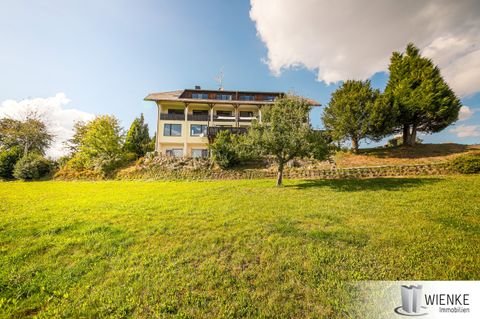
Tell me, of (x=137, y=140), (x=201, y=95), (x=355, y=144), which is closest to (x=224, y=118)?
(x=201, y=95)

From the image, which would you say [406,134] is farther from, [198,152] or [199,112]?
[199,112]

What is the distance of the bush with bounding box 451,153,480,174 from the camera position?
487 inches

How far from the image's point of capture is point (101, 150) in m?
22.5

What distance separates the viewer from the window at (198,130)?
26.8 metres

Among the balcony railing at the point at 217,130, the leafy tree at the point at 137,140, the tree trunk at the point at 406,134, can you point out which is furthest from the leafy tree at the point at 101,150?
the tree trunk at the point at 406,134

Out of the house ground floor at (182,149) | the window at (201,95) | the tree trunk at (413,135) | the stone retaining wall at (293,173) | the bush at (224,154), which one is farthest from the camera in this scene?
the window at (201,95)

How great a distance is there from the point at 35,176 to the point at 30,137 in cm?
1450

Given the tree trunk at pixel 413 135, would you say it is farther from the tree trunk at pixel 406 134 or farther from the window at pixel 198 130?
the window at pixel 198 130

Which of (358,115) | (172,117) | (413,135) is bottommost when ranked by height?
(413,135)

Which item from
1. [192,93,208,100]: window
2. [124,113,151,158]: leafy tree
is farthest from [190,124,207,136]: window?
[124,113,151,158]: leafy tree

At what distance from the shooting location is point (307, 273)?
3.81 m

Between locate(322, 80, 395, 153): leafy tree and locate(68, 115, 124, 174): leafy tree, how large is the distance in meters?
24.3

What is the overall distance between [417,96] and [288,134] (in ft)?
58.4

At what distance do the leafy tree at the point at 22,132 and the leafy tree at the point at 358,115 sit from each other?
41.7 meters
